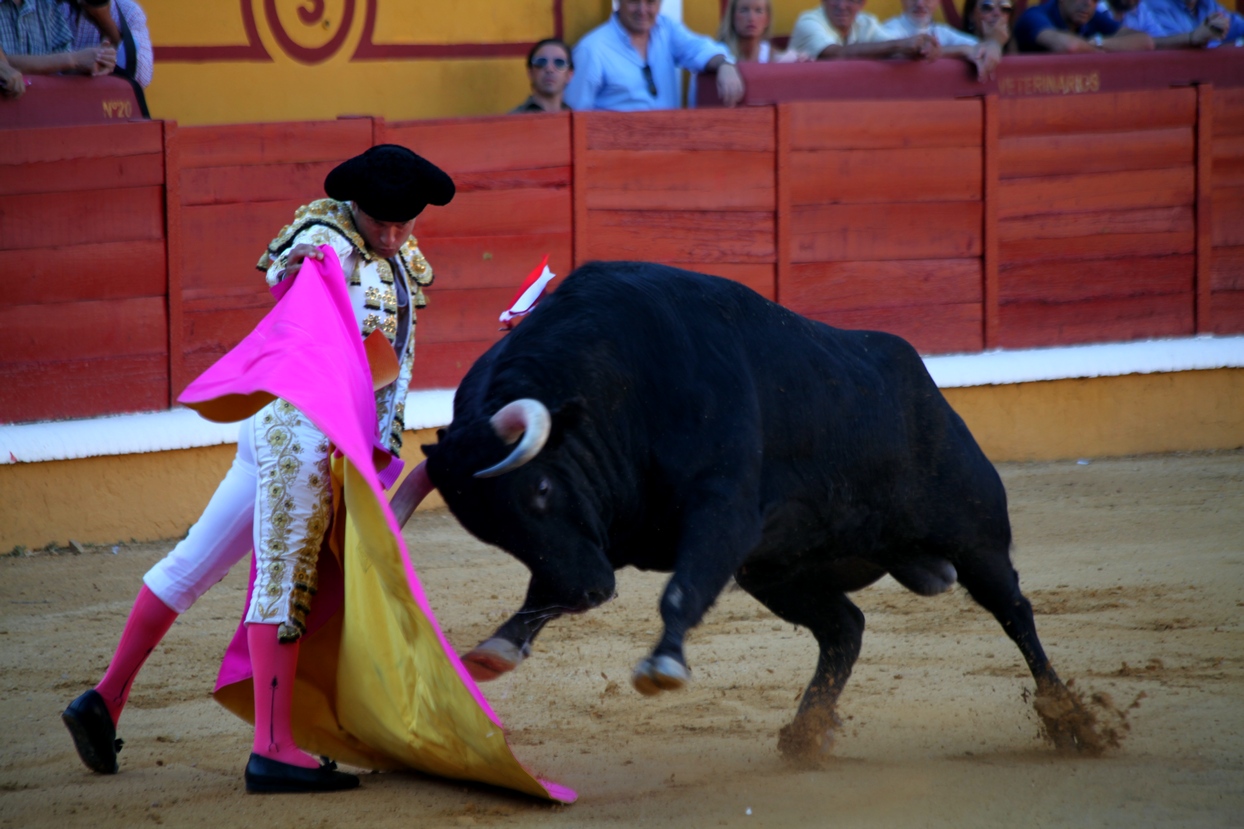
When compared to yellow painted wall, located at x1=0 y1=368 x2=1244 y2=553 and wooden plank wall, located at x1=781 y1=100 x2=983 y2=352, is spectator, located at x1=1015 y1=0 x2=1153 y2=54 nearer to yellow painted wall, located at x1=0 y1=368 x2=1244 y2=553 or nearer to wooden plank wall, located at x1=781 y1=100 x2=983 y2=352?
wooden plank wall, located at x1=781 y1=100 x2=983 y2=352

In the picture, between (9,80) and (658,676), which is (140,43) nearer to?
(9,80)

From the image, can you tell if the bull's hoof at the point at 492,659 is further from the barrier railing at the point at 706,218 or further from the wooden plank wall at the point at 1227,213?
the wooden plank wall at the point at 1227,213

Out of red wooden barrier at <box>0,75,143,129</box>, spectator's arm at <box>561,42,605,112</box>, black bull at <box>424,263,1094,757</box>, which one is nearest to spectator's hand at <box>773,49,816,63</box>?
spectator's arm at <box>561,42,605,112</box>

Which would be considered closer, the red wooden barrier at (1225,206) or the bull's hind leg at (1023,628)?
the bull's hind leg at (1023,628)

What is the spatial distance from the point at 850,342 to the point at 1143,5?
5054 mm

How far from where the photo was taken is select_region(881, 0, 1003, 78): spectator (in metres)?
6.50

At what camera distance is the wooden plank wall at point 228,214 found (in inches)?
204

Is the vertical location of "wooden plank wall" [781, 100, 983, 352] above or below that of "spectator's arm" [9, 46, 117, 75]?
below

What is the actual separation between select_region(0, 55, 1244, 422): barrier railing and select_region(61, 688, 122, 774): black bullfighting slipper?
238 centimetres

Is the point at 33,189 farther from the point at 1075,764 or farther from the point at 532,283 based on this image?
the point at 1075,764

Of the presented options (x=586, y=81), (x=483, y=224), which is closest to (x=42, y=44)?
(x=483, y=224)

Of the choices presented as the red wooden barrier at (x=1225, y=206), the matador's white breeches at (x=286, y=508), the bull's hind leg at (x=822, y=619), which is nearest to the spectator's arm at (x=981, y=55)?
the red wooden barrier at (x=1225, y=206)

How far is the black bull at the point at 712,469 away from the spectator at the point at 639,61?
314 centimetres

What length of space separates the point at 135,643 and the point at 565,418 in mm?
938
